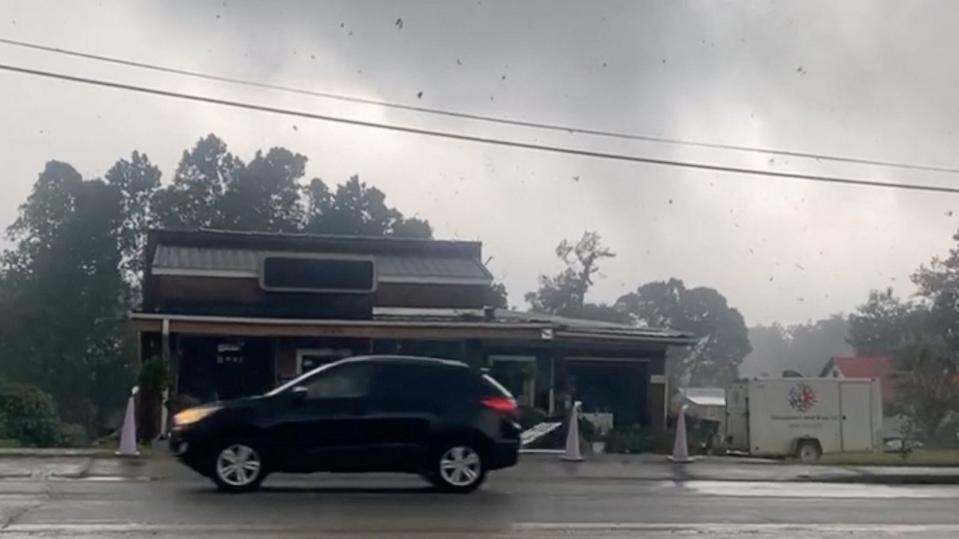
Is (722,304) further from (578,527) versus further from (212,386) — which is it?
(578,527)

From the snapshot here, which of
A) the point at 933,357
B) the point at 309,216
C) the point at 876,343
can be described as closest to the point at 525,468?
the point at 933,357

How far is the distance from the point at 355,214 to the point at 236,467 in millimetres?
48096

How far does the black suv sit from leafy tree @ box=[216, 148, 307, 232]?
45.7 metres

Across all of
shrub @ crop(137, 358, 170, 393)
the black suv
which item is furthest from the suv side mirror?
shrub @ crop(137, 358, 170, 393)

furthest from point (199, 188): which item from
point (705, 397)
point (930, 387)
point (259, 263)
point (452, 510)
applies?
point (452, 510)

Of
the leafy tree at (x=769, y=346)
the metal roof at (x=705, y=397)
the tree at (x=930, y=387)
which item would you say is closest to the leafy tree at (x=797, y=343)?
the leafy tree at (x=769, y=346)

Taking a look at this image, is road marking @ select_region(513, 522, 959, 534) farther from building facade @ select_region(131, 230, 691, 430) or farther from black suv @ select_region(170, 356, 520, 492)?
building facade @ select_region(131, 230, 691, 430)

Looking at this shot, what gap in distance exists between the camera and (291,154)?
65938mm

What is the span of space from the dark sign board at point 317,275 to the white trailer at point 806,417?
1079cm

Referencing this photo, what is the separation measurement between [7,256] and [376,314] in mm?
31011

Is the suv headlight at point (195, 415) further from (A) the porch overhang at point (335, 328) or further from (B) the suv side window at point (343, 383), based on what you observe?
(A) the porch overhang at point (335, 328)

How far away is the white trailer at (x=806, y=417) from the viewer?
1471 inches

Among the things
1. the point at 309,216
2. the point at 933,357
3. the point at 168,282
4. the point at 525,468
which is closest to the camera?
the point at 525,468

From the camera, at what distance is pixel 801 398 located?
37.6 meters
